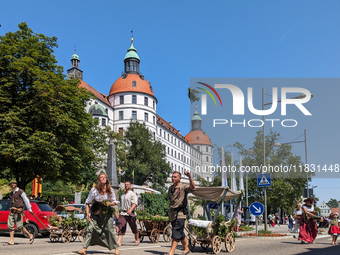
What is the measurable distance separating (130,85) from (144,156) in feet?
84.7

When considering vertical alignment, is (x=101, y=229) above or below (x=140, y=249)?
above

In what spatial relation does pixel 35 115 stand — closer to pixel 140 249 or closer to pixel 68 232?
pixel 68 232

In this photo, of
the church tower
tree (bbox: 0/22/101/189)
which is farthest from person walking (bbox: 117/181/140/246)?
the church tower

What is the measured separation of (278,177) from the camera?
169ft

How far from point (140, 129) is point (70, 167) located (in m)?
43.8

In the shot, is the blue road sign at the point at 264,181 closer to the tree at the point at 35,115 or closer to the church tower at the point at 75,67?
the tree at the point at 35,115

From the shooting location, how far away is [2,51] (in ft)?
79.3

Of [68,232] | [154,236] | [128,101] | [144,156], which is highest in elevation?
[128,101]

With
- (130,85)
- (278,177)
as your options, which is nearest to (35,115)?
(278,177)

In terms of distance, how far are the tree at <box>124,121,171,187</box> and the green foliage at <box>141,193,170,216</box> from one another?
1778 centimetres

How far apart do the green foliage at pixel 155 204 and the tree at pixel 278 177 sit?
10.2 m

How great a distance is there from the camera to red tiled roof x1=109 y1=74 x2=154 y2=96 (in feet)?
292

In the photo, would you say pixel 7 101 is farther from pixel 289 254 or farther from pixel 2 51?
pixel 289 254

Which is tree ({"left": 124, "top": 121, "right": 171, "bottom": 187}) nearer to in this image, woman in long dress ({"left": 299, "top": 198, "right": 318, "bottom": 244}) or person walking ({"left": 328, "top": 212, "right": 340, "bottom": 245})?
person walking ({"left": 328, "top": 212, "right": 340, "bottom": 245})
